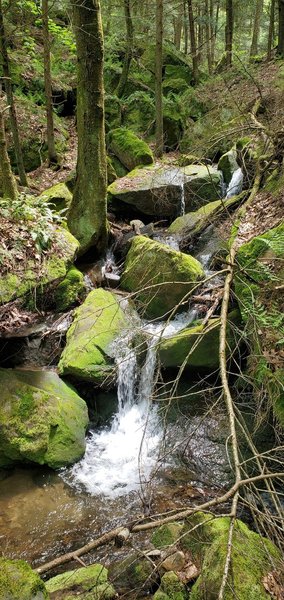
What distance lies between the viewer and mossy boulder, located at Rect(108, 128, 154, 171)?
12.8 metres

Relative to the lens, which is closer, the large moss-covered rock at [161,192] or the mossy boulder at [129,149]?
the large moss-covered rock at [161,192]

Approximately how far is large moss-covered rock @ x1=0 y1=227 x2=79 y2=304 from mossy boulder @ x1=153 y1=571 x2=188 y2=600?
3916 millimetres

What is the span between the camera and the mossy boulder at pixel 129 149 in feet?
41.9

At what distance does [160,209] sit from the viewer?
37.5ft

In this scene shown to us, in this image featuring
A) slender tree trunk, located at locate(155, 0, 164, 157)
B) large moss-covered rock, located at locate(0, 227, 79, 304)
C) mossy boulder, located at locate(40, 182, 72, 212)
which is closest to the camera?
large moss-covered rock, located at locate(0, 227, 79, 304)

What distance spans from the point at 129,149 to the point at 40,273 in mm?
7572

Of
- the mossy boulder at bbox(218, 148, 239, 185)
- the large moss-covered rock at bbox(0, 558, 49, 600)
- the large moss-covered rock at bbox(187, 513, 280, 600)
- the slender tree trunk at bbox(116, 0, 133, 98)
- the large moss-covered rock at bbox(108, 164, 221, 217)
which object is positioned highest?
the slender tree trunk at bbox(116, 0, 133, 98)

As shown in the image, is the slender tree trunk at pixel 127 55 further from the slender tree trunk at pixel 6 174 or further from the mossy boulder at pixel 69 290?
the mossy boulder at pixel 69 290

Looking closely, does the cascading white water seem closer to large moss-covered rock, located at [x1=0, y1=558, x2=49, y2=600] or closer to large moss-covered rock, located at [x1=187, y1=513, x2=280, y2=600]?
large moss-covered rock, located at [x1=187, y1=513, x2=280, y2=600]

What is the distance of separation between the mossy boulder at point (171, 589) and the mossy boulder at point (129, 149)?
11.1 metres

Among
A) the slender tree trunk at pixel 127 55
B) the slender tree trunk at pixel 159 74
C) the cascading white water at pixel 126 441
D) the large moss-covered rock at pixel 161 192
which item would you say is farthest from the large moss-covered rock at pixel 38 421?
the slender tree trunk at pixel 127 55

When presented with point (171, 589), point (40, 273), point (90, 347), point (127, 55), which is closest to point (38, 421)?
point (90, 347)

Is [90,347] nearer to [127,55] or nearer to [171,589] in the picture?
[171,589]

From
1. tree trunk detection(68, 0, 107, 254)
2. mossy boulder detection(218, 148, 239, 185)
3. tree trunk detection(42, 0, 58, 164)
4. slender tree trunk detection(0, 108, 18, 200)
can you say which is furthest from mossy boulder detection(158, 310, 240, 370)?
tree trunk detection(42, 0, 58, 164)
